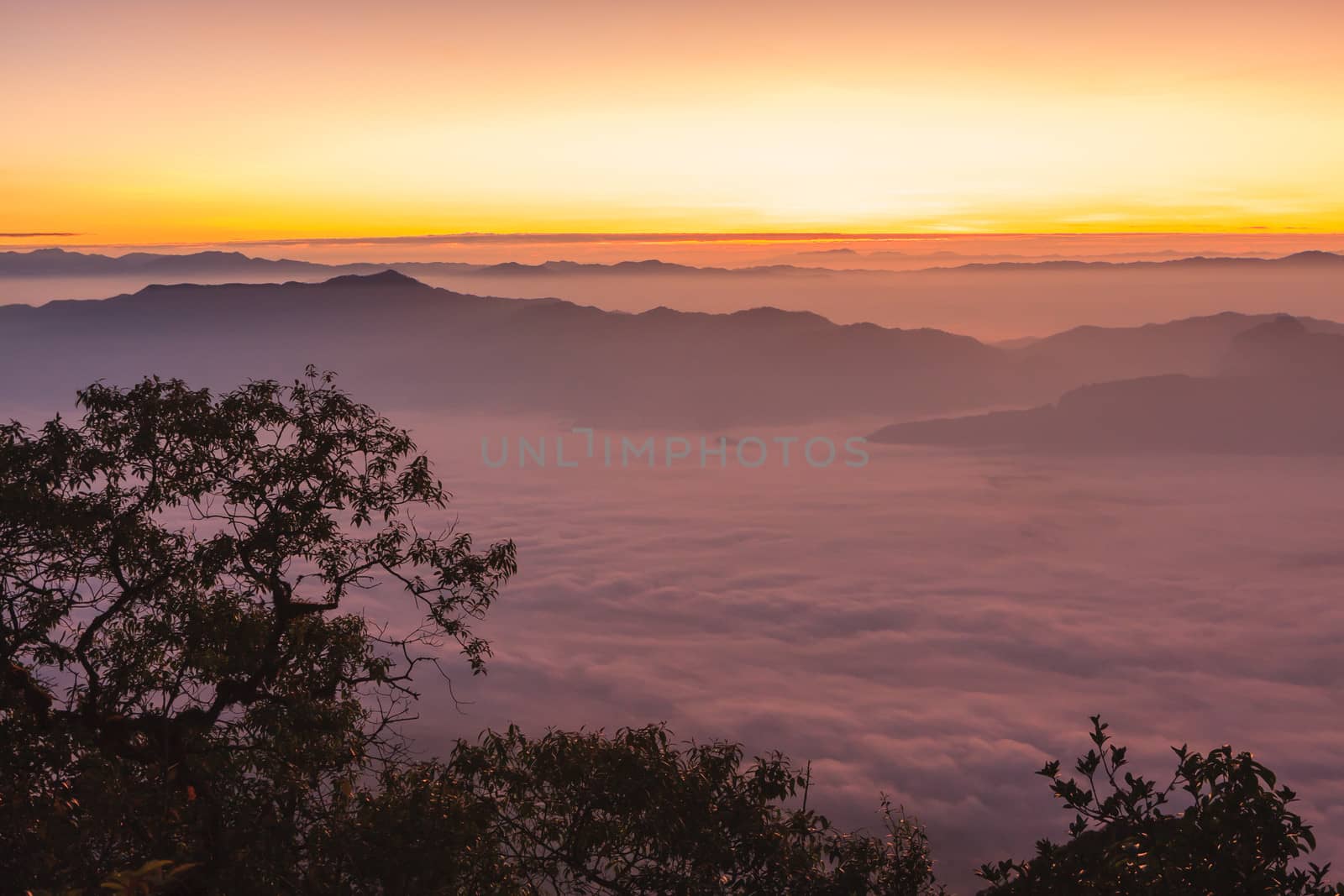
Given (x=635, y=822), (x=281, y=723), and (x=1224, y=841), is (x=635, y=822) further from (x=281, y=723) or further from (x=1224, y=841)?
(x=1224, y=841)

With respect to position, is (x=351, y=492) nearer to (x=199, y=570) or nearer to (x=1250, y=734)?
(x=199, y=570)

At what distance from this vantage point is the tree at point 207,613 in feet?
36.1

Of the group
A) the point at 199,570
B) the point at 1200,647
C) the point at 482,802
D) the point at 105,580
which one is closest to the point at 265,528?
the point at 199,570

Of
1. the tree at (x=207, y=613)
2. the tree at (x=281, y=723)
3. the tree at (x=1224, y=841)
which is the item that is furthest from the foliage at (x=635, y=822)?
the tree at (x=1224, y=841)

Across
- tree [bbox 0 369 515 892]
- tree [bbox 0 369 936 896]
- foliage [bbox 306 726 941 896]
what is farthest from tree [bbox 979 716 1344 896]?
tree [bbox 0 369 515 892]

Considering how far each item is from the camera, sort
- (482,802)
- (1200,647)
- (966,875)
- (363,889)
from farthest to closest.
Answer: (1200,647) < (966,875) < (482,802) < (363,889)

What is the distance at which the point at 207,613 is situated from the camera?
40.3 feet

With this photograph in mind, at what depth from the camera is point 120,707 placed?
1300cm

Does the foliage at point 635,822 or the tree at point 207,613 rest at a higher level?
the tree at point 207,613

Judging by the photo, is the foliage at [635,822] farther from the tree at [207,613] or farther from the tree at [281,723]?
the tree at [207,613]

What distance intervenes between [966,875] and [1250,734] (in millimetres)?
66953

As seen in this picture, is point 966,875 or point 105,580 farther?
point 966,875

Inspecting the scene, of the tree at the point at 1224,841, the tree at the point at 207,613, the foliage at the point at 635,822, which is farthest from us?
the foliage at the point at 635,822

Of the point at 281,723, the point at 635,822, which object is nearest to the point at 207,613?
the point at 281,723
